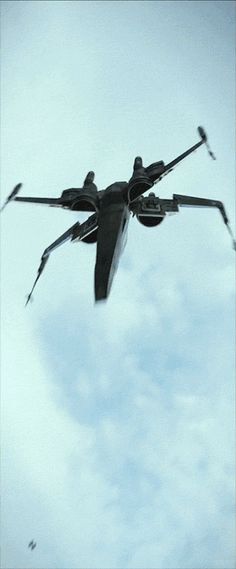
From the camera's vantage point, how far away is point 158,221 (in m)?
14.8

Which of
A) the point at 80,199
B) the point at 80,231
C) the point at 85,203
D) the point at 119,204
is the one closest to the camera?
the point at 119,204

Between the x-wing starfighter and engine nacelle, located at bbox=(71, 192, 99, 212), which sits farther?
engine nacelle, located at bbox=(71, 192, 99, 212)

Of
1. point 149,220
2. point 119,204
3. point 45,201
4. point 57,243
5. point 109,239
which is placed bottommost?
point 109,239

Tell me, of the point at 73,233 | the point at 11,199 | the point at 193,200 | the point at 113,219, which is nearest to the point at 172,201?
the point at 193,200

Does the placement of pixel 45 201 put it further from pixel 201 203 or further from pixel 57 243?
pixel 201 203

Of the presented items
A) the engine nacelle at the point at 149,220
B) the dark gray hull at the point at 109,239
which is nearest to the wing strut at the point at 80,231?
the dark gray hull at the point at 109,239

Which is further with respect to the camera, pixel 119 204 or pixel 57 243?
pixel 57 243

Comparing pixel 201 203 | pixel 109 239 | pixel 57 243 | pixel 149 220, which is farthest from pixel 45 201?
pixel 201 203

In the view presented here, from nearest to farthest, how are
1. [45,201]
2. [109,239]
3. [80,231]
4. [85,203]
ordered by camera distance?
[109,239], [85,203], [80,231], [45,201]

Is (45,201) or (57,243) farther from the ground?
(45,201)

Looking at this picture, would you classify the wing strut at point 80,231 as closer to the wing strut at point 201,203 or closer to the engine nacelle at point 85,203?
the engine nacelle at point 85,203

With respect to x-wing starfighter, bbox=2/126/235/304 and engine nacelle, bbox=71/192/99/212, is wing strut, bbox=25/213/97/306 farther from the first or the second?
engine nacelle, bbox=71/192/99/212

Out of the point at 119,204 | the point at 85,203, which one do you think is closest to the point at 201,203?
the point at 119,204

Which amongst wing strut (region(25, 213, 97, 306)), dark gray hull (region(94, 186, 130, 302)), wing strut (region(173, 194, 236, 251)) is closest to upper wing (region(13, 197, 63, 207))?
wing strut (region(25, 213, 97, 306))
